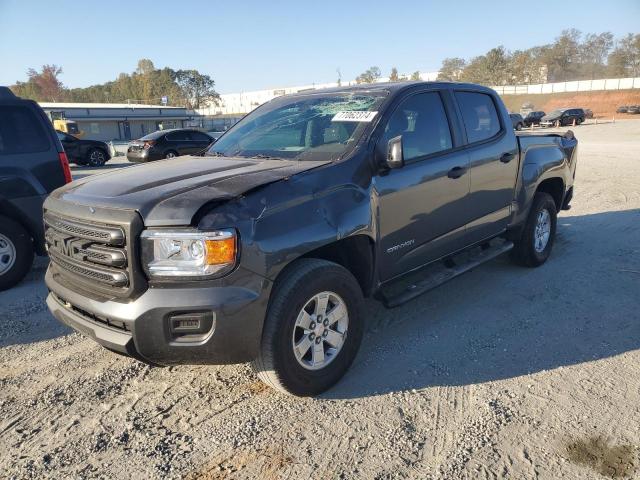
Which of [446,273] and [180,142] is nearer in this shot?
[446,273]

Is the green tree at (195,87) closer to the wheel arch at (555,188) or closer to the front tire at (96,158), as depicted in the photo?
the front tire at (96,158)

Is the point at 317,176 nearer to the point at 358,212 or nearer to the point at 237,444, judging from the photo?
the point at 358,212

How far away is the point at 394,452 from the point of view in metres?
2.67

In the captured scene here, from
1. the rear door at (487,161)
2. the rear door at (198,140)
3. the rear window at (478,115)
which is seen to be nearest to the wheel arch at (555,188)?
the rear door at (487,161)

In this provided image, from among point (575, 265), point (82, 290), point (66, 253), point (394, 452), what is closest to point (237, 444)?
point (394, 452)

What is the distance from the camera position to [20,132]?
554 cm

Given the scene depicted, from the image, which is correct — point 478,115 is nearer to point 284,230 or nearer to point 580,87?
point 284,230

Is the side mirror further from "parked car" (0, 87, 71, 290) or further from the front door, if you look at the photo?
"parked car" (0, 87, 71, 290)

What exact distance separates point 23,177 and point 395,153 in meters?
4.31

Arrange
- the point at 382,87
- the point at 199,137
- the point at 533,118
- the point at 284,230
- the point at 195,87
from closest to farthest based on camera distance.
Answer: the point at 284,230 → the point at 382,87 → the point at 199,137 → the point at 533,118 → the point at 195,87

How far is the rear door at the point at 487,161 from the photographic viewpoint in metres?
4.40

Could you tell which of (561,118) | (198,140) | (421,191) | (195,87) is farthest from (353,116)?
(195,87)

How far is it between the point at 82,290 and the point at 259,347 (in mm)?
1162

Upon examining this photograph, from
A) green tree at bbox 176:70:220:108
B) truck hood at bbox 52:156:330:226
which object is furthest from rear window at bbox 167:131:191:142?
green tree at bbox 176:70:220:108
